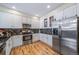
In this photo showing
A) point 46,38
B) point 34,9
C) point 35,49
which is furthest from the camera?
point 46,38

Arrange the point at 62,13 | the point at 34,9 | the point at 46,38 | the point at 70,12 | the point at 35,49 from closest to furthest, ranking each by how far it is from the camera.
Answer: the point at 70,12
the point at 62,13
the point at 34,9
the point at 35,49
the point at 46,38

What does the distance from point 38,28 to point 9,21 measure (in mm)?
867

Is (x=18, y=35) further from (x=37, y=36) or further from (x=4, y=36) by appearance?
(x=37, y=36)

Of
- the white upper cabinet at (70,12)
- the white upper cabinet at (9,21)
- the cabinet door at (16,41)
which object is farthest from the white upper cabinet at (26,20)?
the white upper cabinet at (70,12)

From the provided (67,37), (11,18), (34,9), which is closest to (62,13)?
(67,37)

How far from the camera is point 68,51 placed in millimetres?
2211

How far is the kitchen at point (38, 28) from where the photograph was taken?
2.21 meters

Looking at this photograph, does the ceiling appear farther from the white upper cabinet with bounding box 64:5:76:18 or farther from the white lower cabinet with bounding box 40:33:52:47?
the white lower cabinet with bounding box 40:33:52:47

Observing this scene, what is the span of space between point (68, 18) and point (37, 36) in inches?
41.3

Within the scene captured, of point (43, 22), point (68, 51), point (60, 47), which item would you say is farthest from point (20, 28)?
point (68, 51)

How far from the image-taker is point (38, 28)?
2529 millimetres

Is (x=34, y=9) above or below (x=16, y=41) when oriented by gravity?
above

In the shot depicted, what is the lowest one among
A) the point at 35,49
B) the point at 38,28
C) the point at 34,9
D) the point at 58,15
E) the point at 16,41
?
the point at 35,49

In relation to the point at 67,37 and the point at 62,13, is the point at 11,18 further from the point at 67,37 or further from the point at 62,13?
the point at 67,37
